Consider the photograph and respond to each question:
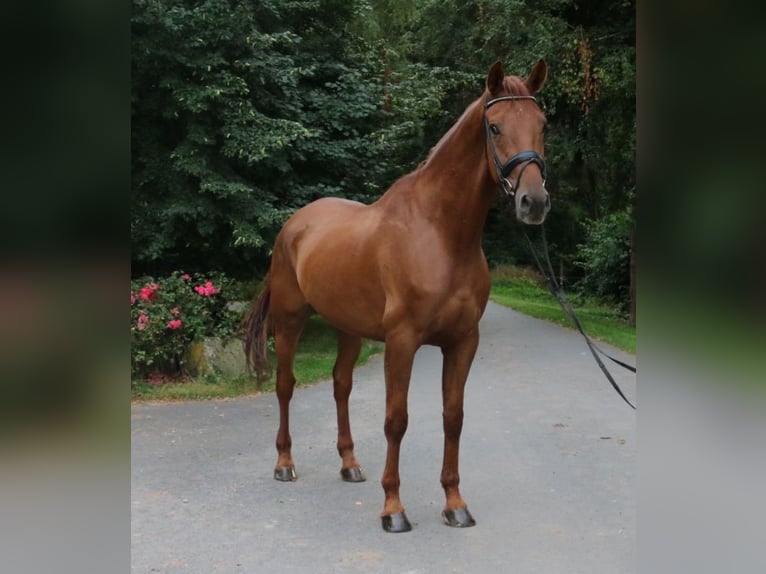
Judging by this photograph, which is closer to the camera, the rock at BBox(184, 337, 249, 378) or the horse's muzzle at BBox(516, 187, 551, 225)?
the horse's muzzle at BBox(516, 187, 551, 225)

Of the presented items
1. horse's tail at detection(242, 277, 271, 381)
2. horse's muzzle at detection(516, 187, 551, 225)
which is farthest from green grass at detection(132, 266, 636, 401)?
horse's muzzle at detection(516, 187, 551, 225)

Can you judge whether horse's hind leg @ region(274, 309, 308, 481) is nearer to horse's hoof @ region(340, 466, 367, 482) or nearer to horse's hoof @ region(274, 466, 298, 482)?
horse's hoof @ region(274, 466, 298, 482)

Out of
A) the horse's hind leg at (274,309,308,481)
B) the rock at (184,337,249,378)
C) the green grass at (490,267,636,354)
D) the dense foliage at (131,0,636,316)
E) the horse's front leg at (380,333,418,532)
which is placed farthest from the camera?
the green grass at (490,267,636,354)

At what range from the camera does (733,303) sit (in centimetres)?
97

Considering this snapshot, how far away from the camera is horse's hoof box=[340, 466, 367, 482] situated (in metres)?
4.75

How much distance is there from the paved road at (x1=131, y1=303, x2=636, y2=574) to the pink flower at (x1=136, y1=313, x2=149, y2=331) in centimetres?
94

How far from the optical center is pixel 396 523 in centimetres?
385

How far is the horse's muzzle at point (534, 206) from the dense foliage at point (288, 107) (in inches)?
195

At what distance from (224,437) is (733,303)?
17.9ft

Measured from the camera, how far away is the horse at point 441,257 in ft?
11.0

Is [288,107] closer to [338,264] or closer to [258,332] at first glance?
[258,332]

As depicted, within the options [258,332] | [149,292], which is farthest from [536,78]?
[149,292]

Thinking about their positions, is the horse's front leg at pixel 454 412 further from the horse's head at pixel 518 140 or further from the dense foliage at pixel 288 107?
the dense foliage at pixel 288 107

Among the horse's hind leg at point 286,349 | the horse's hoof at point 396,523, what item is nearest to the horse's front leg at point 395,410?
the horse's hoof at point 396,523
